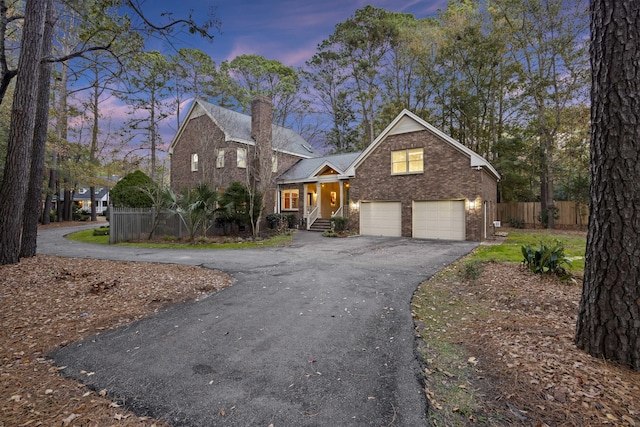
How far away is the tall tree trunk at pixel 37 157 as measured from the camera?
7930 millimetres

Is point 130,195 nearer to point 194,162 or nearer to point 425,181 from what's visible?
point 194,162

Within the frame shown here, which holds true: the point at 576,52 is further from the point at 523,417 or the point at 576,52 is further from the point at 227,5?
the point at 523,417

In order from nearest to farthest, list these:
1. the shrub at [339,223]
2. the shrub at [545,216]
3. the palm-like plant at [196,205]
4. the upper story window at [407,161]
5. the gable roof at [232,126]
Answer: the palm-like plant at [196,205], the upper story window at [407,161], the shrub at [339,223], the gable roof at [232,126], the shrub at [545,216]

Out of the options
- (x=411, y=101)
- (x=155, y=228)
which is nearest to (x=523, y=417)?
(x=155, y=228)

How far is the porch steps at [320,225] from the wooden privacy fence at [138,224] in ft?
26.6

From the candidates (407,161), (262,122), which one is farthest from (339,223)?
(262,122)

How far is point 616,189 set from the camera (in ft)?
9.37

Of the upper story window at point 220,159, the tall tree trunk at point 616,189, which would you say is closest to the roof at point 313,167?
the upper story window at point 220,159

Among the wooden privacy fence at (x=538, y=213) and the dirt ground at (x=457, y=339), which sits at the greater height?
the wooden privacy fence at (x=538, y=213)

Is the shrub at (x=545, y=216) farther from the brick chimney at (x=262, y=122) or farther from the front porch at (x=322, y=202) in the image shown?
the brick chimney at (x=262, y=122)

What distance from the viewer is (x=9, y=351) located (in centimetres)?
324

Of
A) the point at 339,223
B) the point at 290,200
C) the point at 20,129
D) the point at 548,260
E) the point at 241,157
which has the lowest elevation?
the point at 548,260

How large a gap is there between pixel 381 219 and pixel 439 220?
10.2ft

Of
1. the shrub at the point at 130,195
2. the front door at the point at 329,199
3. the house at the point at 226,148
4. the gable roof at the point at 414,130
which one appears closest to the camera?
the gable roof at the point at 414,130
